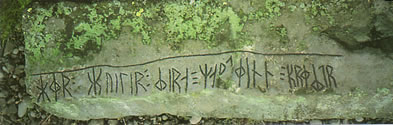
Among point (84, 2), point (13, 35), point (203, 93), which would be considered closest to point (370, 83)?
point (203, 93)

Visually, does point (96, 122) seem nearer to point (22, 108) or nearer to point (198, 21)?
point (22, 108)

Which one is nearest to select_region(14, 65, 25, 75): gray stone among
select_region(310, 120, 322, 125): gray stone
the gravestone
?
the gravestone

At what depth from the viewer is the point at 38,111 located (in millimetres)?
3482

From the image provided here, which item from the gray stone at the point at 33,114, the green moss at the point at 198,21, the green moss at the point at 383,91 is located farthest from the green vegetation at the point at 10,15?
the green moss at the point at 383,91

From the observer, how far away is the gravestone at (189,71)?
279 cm

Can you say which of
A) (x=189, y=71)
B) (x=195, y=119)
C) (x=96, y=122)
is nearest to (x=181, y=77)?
(x=189, y=71)

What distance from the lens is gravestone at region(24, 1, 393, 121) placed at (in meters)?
2.79

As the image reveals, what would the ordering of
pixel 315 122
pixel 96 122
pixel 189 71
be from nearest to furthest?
1. pixel 189 71
2. pixel 315 122
3. pixel 96 122

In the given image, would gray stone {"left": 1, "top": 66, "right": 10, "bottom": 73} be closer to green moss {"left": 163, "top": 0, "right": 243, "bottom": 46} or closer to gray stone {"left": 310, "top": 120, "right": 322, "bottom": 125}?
green moss {"left": 163, "top": 0, "right": 243, "bottom": 46}

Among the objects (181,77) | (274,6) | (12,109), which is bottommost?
(12,109)

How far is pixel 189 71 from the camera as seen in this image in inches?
114

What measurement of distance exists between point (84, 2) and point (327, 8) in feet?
6.79

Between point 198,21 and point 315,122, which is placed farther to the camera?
point 315,122

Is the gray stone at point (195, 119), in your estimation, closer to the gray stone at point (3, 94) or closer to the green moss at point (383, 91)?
the green moss at point (383, 91)
